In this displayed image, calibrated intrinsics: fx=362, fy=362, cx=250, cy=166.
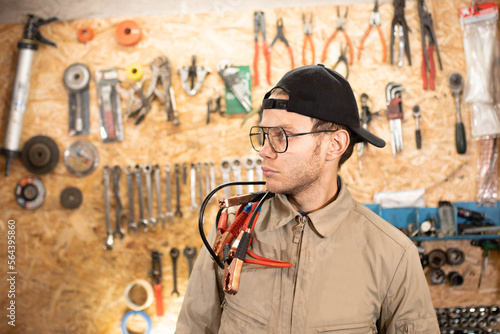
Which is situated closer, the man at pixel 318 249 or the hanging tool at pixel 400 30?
the man at pixel 318 249

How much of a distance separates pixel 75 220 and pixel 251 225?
2.22 meters

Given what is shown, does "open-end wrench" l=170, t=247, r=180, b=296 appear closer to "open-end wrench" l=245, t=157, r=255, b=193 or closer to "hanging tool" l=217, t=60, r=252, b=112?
"open-end wrench" l=245, t=157, r=255, b=193

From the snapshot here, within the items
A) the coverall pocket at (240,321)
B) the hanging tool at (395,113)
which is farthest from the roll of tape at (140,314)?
the hanging tool at (395,113)

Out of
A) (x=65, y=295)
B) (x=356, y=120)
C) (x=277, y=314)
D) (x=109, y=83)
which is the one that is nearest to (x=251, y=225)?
(x=277, y=314)

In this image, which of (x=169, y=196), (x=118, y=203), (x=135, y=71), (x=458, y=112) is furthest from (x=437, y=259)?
(x=135, y=71)

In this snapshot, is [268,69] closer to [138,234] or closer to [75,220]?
[138,234]

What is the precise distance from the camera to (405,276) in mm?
1282

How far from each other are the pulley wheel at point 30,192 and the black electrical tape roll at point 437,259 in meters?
3.17

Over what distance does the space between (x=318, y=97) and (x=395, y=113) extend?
1.83 m

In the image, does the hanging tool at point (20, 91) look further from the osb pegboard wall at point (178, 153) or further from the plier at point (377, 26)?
the plier at point (377, 26)

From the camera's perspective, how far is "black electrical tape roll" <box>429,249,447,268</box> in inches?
112

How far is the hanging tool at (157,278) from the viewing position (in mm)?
2857

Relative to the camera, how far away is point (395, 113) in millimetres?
2859

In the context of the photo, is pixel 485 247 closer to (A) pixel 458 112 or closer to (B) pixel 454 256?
(B) pixel 454 256
